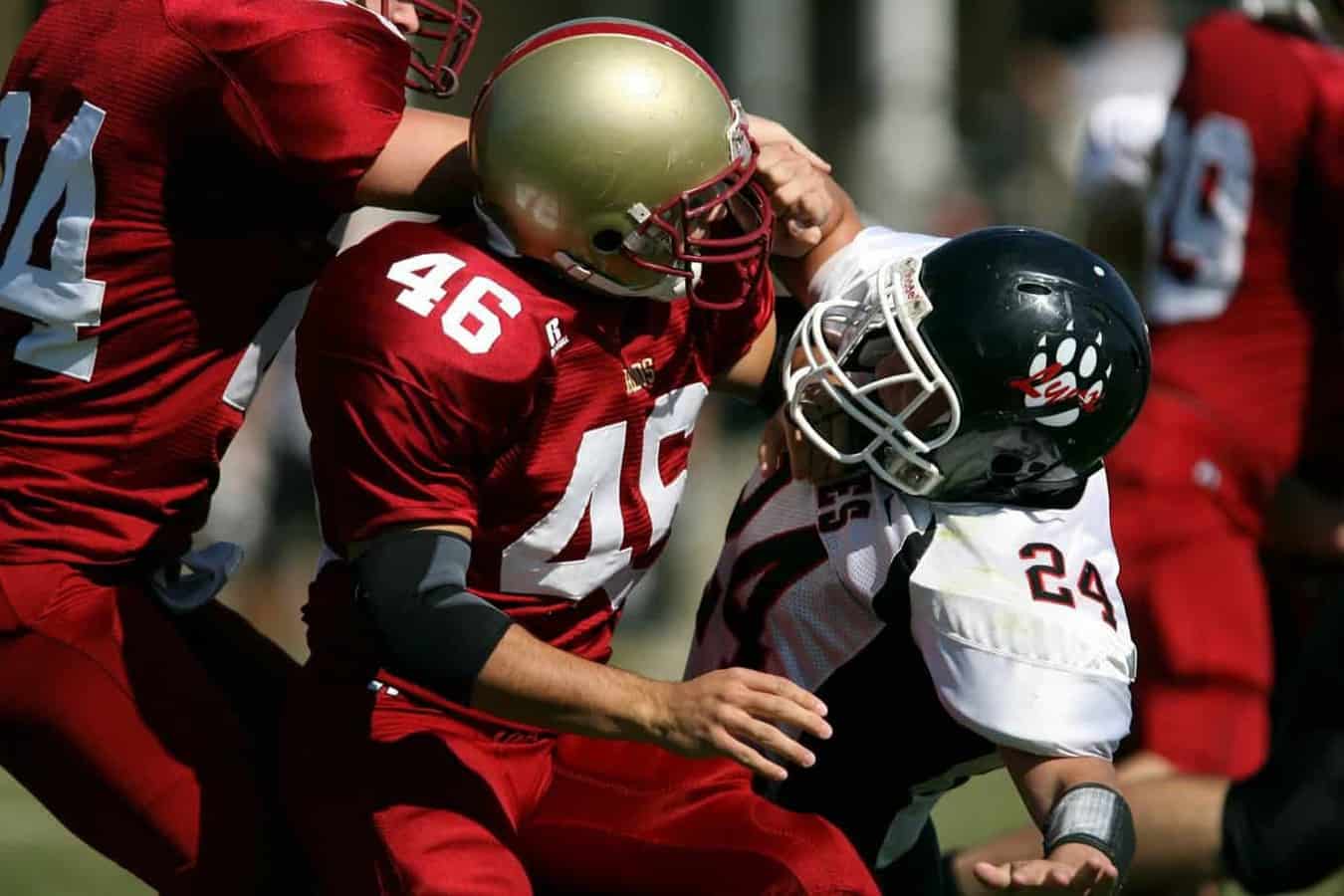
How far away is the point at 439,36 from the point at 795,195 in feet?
1.97

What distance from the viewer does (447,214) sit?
2945 mm

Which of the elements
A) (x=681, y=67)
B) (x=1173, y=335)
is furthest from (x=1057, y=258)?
(x=1173, y=335)

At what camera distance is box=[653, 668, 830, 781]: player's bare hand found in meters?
2.50

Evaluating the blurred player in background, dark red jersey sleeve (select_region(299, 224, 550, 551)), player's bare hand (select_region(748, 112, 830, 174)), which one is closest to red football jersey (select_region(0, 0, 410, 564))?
A: dark red jersey sleeve (select_region(299, 224, 550, 551))

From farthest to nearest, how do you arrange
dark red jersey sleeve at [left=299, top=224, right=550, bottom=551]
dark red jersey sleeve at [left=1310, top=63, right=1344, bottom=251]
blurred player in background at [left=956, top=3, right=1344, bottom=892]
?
dark red jersey sleeve at [left=1310, top=63, right=1344, bottom=251]
blurred player in background at [left=956, top=3, right=1344, bottom=892]
dark red jersey sleeve at [left=299, top=224, right=550, bottom=551]

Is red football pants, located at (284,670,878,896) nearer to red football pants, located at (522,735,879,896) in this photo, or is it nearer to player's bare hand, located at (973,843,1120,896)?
red football pants, located at (522,735,879,896)

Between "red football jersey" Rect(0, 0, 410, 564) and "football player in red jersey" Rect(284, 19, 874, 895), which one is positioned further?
"red football jersey" Rect(0, 0, 410, 564)

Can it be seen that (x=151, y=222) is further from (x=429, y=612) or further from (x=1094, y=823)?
(x=1094, y=823)

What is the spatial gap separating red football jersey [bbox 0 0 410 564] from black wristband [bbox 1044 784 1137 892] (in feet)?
4.07

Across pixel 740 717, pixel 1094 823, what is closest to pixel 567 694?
pixel 740 717

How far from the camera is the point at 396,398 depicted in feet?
8.70

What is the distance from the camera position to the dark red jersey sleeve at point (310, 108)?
2799 mm

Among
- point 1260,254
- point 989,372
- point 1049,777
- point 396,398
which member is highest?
point 396,398

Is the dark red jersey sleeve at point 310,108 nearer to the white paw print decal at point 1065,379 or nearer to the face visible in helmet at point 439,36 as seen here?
the face visible in helmet at point 439,36
